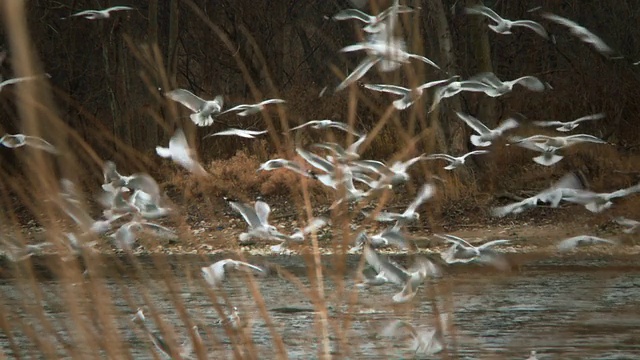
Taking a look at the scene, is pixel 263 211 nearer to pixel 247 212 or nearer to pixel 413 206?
pixel 247 212

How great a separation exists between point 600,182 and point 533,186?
2.23m

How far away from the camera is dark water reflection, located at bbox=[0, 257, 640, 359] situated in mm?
9156

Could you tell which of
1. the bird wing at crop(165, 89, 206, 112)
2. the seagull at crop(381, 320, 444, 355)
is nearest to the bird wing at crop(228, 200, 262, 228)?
the bird wing at crop(165, 89, 206, 112)

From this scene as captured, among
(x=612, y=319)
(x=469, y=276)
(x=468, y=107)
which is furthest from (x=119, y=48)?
(x=612, y=319)

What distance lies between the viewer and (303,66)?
34438 millimetres

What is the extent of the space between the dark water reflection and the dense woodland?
5302 mm

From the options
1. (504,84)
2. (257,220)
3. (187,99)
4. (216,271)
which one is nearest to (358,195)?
(216,271)

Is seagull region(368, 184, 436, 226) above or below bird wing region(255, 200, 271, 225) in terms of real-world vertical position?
above

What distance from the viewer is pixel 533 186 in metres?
19.9

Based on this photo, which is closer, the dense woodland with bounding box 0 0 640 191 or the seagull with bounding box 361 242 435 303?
the seagull with bounding box 361 242 435 303

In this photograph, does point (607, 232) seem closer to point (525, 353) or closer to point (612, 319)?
point (612, 319)

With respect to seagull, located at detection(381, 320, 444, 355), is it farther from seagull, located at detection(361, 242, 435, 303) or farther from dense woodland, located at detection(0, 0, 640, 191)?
dense woodland, located at detection(0, 0, 640, 191)

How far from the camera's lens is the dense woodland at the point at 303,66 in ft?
69.8

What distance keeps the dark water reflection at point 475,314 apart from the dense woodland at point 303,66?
5302mm
